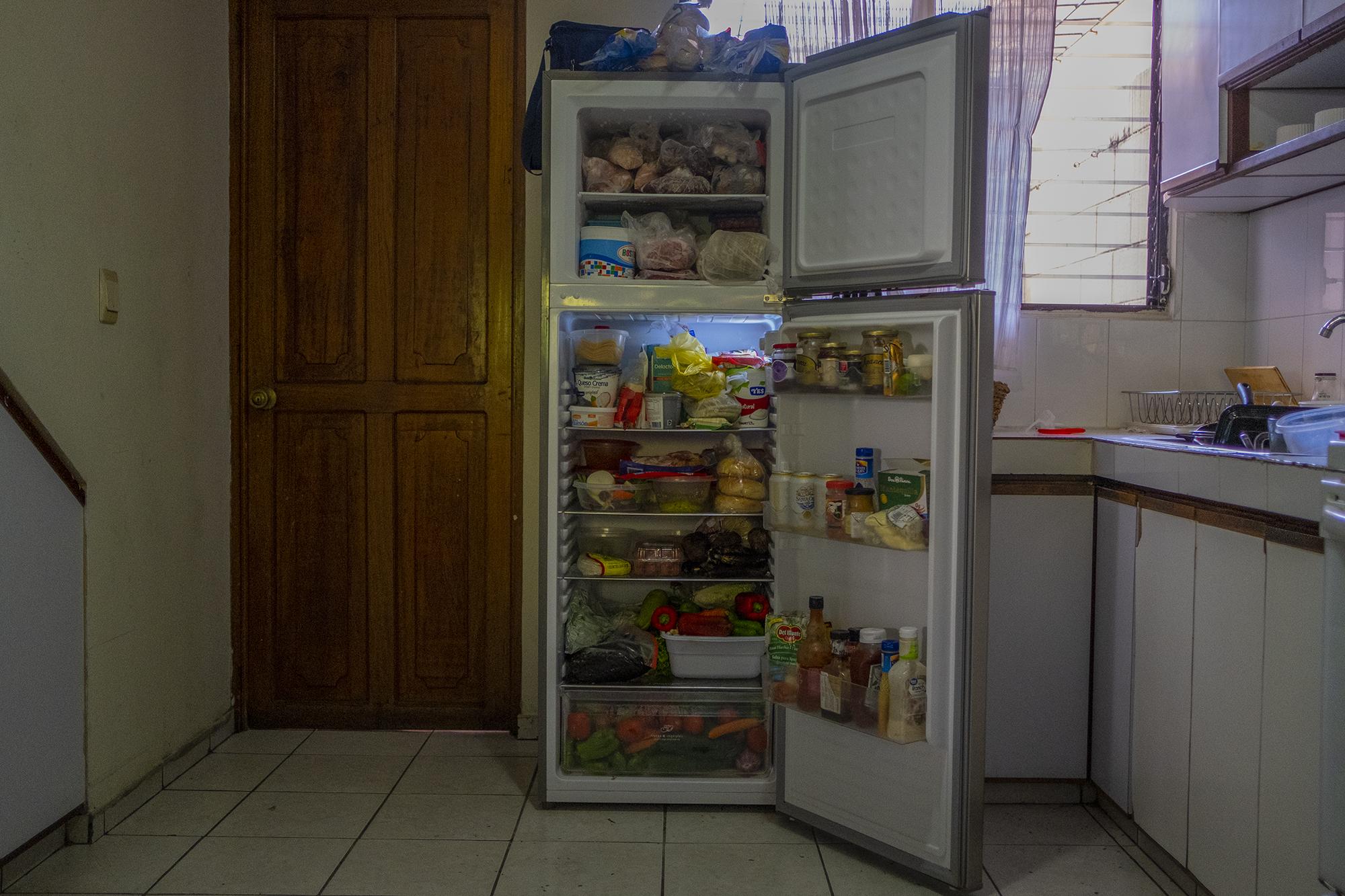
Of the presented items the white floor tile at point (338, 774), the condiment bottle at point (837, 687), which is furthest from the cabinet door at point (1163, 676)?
the white floor tile at point (338, 774)

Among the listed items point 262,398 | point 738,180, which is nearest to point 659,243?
point 738,180

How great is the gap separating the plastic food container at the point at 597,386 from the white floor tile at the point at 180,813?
1.37m

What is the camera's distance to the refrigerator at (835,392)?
205 cm

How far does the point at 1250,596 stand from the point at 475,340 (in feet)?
7.01

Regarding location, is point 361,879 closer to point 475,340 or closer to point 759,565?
point 759,565

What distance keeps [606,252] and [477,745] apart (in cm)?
153

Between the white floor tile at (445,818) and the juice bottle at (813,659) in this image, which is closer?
the juice bottle at (813,659)

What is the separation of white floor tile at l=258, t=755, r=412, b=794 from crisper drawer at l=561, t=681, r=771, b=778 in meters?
0.54

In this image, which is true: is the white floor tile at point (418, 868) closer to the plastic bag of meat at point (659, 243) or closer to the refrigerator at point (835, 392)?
the refrigerator at point (835, 392)

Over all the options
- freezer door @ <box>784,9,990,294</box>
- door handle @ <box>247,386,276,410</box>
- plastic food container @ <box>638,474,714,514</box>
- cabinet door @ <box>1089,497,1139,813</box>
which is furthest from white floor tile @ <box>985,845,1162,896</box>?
door handle @ <box>247,386,276,410</box>

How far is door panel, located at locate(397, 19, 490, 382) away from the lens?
9.80 feet

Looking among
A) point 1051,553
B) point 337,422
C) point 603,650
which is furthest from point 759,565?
point 337,422

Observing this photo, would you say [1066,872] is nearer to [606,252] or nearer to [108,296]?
[606,252]

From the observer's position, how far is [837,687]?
2.21m
